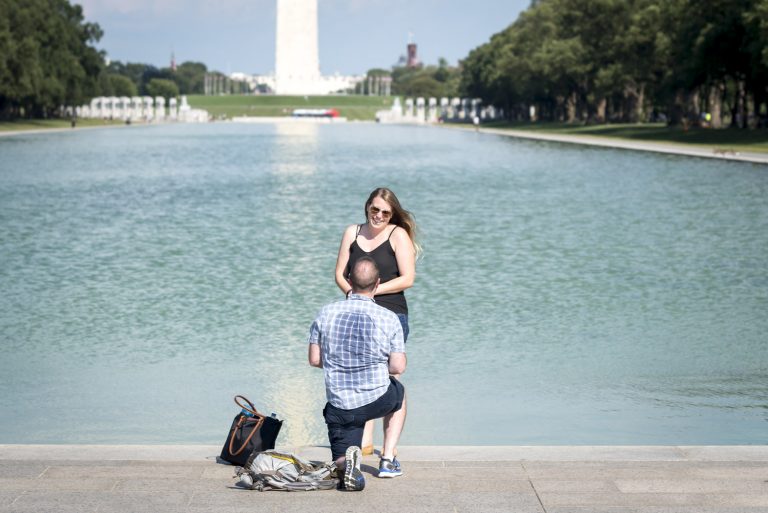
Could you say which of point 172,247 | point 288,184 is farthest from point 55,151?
point 172,247

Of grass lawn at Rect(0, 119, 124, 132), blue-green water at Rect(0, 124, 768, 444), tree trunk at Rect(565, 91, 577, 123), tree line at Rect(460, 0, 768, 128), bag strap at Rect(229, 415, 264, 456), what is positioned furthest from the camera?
tree trunk at Rect(565, 91, 577, 123)

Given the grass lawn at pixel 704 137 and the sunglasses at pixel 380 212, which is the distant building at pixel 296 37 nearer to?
the grass lawn at pixel 704 137

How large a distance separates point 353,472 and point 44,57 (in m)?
114

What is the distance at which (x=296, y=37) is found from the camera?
18538 cm

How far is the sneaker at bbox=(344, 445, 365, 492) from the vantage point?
723cm

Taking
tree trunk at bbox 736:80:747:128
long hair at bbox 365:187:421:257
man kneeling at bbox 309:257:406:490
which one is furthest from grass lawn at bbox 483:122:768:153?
man kneeling at bbox 309:257:406:490

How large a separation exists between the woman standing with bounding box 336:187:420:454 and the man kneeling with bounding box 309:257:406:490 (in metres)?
0.56

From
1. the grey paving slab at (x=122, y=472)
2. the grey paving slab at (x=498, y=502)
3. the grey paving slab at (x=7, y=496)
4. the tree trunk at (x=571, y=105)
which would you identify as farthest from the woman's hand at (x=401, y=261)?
the tree trunk at (x=571, y=105)

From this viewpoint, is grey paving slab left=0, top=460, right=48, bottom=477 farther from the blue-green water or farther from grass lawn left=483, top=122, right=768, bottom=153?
grass lawn left=483, top=122, right=768, bottom=153

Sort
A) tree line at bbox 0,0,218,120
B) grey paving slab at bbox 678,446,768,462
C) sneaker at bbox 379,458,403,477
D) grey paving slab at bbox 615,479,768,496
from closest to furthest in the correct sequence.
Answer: grey paving slab at bbox 615,479,768,496 < sneaker at bbox 379,458,403,477 < grey paving slab at bbox 678,446,768,462 < tree line at bbox 0,0,218,120

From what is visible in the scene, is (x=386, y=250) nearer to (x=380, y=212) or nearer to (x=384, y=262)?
(x=384, y=262)

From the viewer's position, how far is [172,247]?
80.6 ft

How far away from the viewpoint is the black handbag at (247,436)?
773cm

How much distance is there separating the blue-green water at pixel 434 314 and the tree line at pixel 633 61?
3600 centimetres
